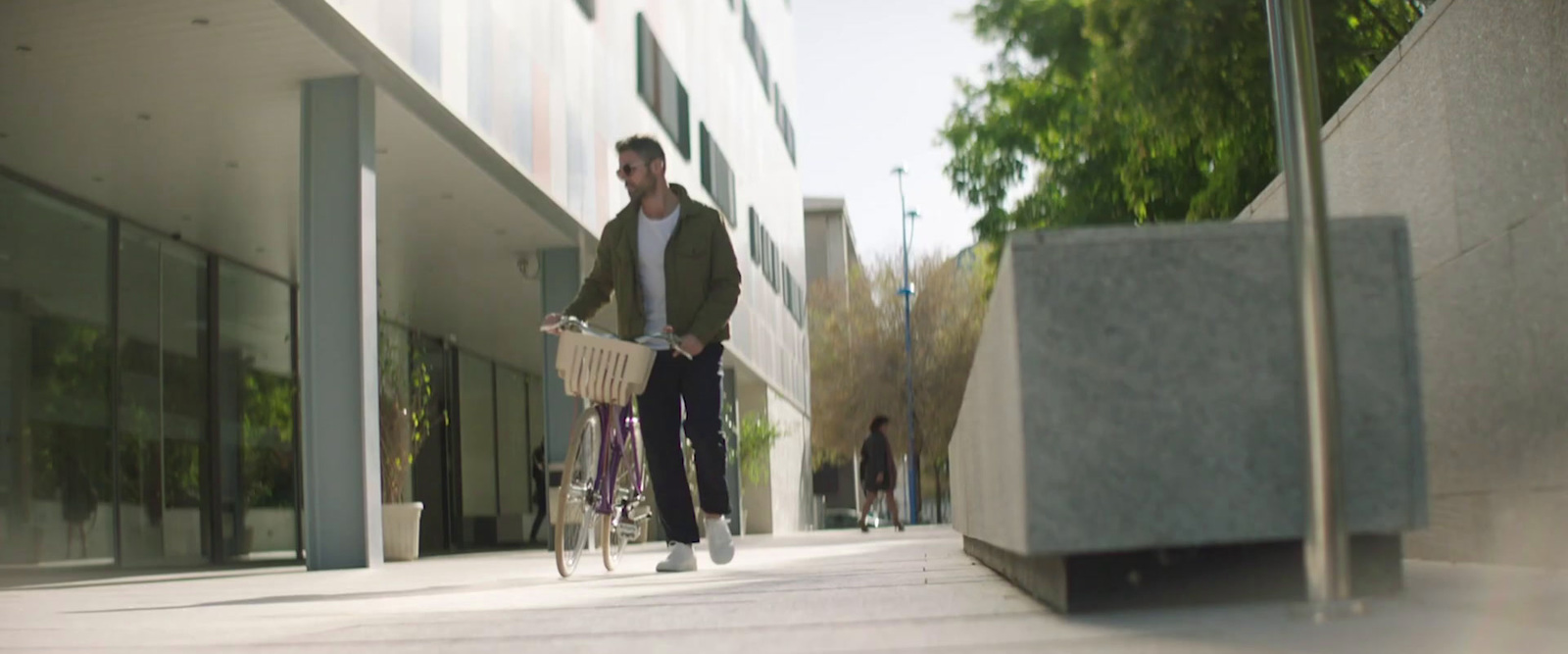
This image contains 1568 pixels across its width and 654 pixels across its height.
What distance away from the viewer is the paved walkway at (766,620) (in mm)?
2879

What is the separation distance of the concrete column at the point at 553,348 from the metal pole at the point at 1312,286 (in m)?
13.6

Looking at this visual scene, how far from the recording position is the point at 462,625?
427 centimetres

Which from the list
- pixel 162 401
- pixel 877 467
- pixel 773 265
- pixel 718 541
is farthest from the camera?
pixel 773 265

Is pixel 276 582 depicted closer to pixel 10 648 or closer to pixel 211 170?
pixel 10 648

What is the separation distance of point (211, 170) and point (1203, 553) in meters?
12.1

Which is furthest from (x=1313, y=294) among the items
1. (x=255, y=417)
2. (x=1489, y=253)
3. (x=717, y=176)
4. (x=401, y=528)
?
(x=717, y=176)

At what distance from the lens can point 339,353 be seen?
404 inches

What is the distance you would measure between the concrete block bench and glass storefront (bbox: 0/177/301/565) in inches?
466

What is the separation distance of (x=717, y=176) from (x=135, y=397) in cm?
1226

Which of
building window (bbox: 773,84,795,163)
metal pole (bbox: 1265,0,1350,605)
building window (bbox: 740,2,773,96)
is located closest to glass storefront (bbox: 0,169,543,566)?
metal pole (bbox: 1265,0,1350,605)

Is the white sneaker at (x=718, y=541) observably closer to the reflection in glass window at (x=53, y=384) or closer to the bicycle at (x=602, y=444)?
the bicycle at (x=602, y=444)

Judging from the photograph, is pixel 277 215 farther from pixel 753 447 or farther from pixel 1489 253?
pixel 1489 253

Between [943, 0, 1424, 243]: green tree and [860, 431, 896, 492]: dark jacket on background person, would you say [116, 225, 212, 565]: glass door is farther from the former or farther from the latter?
[860, 431, 896, 492]: dark jacket on background person

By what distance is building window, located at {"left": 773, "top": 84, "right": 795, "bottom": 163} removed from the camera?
3862 centimetres
